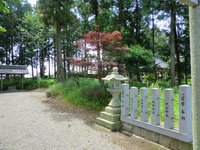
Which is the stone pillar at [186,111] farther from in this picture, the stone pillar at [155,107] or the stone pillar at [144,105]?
the stone pillar at [144,105]

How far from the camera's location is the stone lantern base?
235 inches

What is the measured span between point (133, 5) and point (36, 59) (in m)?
19.9

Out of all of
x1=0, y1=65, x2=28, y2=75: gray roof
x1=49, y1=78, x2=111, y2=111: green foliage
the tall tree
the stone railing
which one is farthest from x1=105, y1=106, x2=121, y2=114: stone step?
x1=0, y1=65, x2=28, y2=75: gray roof

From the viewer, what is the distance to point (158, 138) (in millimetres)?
4703

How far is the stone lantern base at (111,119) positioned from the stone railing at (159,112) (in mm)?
212

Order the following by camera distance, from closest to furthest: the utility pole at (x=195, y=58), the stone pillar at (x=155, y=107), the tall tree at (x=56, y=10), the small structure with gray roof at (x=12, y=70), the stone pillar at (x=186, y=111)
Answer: the utility pole at (x=195, y=58) < the stone pillar at (x=186, y=111) < the stone pillar at (x=155, y=107) < the tall tree at (x=56, y=10) < the small structure with gray roof at (x=12, y=70)

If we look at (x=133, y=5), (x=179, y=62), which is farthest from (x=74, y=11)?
(x=179, y=62)

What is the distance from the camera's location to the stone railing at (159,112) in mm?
4062

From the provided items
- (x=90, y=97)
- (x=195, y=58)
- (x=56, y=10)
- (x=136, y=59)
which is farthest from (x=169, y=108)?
(x=56, y=10)

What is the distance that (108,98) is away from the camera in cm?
844

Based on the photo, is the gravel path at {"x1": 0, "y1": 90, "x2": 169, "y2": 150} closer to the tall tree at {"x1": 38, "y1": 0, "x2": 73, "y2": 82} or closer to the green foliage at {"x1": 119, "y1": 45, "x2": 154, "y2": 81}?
the green foliage at {"x1": 119, "y1": 45, "x2": 154, "y2": 81}

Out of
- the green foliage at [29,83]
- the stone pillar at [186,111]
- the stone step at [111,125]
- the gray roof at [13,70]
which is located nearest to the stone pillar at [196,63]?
the stone pillar at [186,111]

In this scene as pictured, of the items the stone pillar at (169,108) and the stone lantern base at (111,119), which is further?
the stone lantern base at (111,119)

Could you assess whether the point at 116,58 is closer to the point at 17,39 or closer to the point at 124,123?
the point at 124,123
